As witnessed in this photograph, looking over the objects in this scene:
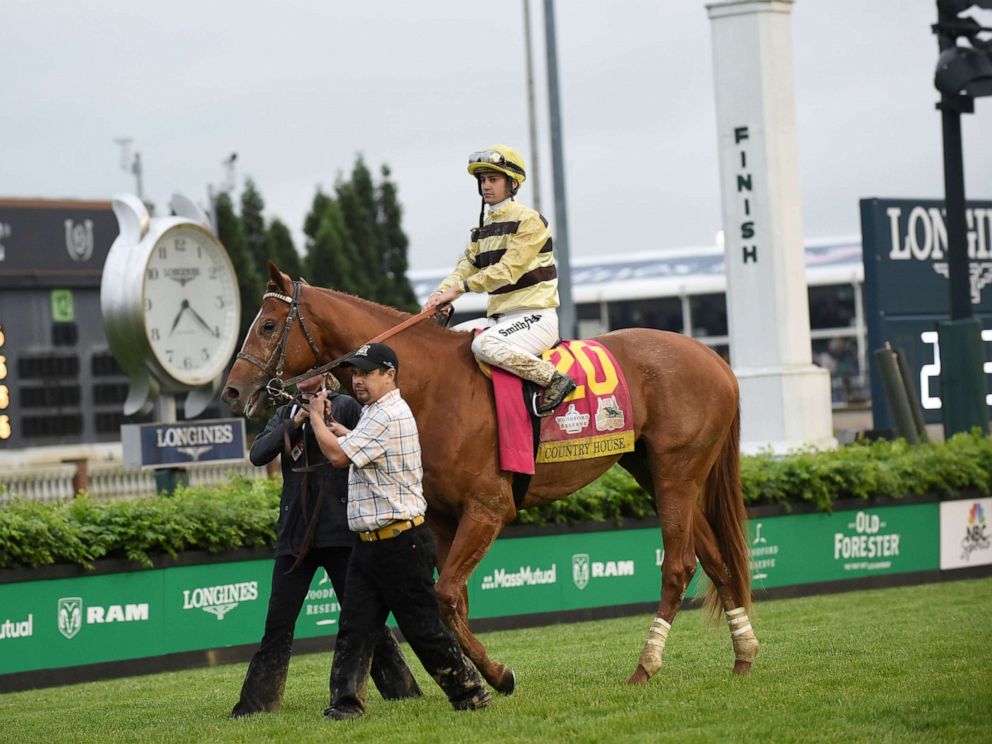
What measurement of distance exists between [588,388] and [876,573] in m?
6.81

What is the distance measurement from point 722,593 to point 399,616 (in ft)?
7.77

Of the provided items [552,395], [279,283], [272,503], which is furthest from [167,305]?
[552,395]

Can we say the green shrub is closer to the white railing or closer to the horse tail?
the horse tail

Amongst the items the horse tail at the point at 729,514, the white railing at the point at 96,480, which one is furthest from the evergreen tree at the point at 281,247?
the horse tail at the point at 729,514

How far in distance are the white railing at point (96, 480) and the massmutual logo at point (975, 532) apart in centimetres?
732

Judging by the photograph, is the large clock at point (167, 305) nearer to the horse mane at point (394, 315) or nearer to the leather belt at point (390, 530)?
the horse mane at point (394, 315)

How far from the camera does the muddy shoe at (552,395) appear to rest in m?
7.85

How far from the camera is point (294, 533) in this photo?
7.94 m

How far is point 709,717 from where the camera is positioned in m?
6.79

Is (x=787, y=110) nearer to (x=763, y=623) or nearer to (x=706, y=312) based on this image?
(x=763, y=623)

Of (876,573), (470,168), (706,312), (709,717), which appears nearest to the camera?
(709,717)

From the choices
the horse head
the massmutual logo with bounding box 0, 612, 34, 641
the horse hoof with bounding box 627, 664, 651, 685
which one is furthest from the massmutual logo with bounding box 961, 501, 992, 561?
the horse head

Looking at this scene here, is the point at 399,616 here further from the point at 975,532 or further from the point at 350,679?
the point at 975,532

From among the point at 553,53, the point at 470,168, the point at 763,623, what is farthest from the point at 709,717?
the point at 553,53
